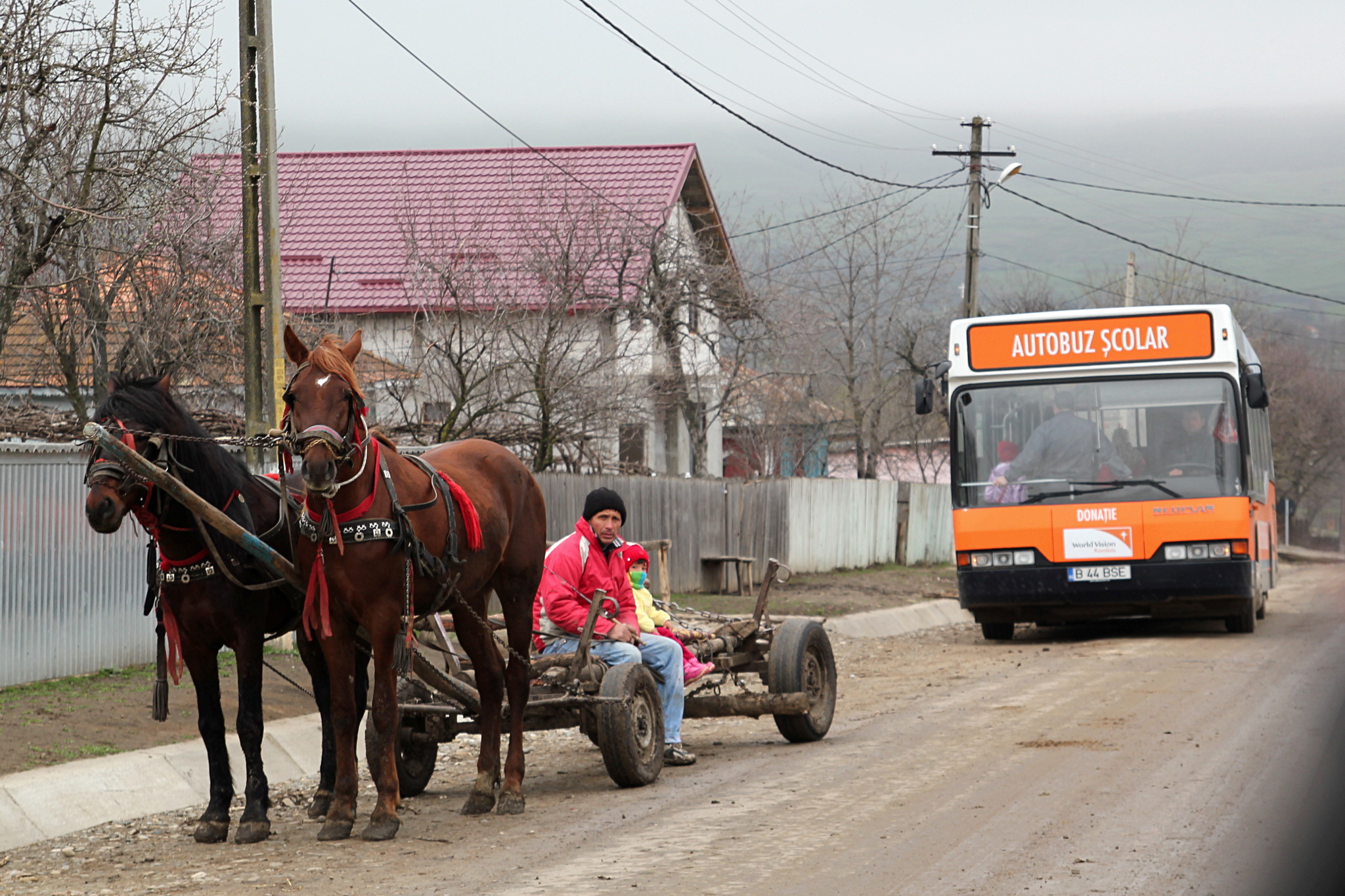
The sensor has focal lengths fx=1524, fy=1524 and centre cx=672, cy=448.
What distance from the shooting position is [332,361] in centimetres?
716

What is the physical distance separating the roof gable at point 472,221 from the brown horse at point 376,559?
938cm

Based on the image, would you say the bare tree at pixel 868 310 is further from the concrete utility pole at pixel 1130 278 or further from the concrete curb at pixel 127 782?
the concrete curb at pixel 127 782

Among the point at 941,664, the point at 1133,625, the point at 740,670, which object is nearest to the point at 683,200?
the point at 1133,625

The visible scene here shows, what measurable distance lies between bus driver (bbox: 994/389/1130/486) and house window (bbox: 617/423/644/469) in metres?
9.32

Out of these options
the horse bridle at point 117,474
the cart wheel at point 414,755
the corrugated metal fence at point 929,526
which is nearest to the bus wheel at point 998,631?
the cart wheel at point 414,755

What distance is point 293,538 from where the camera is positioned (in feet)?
25.2

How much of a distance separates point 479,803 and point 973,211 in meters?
24.5

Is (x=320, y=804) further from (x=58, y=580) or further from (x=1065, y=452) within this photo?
(x=1065, y=452)

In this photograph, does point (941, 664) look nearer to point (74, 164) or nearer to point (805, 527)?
point (74, 164)

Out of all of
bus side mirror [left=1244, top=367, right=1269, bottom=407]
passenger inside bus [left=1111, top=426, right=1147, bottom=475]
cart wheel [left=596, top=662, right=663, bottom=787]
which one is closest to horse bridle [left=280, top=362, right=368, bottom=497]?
cart wheel [left=596, top=662, right=663, bottom=787]

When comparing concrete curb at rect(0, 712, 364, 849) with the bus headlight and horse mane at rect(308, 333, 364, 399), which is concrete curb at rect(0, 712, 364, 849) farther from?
the bus headlight

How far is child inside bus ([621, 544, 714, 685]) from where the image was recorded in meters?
9.41

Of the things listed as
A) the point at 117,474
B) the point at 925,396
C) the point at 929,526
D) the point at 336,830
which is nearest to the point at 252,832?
the point at 336,830

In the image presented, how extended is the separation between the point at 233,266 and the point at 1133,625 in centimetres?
1219
